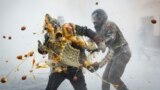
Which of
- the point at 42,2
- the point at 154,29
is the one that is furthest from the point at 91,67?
the point at 42,2

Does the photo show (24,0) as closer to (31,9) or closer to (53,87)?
(31,9)

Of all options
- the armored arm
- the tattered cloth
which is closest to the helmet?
the armored arm

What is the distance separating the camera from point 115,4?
21.9 meters

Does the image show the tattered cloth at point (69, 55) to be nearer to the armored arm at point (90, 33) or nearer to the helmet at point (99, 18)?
the armored arm at point (90, 33)

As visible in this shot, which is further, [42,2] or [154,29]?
[42,2]

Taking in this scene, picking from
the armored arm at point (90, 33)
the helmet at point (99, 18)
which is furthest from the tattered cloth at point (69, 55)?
the helmet at point (99, 18)

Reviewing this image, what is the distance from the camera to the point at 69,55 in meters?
7.58

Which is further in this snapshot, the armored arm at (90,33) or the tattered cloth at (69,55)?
the armored arm at (90,33)

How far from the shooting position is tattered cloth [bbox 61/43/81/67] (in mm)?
7551

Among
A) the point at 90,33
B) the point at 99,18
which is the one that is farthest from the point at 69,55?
the point at 99,18

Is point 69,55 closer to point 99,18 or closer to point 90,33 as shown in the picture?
point 90,33

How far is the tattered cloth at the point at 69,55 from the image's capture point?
7.55 metres

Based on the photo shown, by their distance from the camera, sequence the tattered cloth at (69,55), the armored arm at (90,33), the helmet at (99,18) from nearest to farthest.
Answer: the tattered cloth at (69,55) < the armored arm at (90,33) < the helmet at (99,18)

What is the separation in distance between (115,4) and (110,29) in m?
13.2
